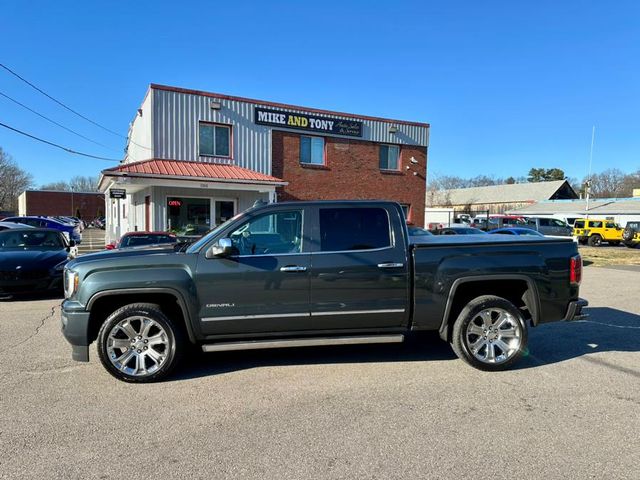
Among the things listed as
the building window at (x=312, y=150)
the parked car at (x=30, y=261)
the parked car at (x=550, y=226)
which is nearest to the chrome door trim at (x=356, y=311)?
the parked car at (x=30, y=261)

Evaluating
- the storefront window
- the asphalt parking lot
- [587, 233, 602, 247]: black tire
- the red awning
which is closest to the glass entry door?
the storefront window

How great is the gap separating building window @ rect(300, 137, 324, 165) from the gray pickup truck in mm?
16311

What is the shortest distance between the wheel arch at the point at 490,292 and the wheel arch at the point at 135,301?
2.77m

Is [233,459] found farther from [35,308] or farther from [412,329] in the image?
[35,308]

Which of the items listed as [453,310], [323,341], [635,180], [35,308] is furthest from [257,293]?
[635,180]

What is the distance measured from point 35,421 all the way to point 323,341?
8.67 feet

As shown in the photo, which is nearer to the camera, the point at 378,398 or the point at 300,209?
the point at 378,398

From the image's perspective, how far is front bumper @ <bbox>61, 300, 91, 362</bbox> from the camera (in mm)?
4371

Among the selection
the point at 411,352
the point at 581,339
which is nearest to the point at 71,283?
the point at 411,352

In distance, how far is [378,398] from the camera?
4062 mm

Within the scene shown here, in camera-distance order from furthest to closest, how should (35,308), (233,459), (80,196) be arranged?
(80,196) < (35,308) < (233,459)

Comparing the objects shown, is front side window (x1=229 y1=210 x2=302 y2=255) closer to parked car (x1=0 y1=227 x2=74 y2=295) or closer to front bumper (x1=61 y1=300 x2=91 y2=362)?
front bumper (x1=61 y1=300 x2=91 y2=362)

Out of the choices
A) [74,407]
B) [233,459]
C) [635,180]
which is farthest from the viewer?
[635,180]

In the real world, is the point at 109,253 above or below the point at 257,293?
above
